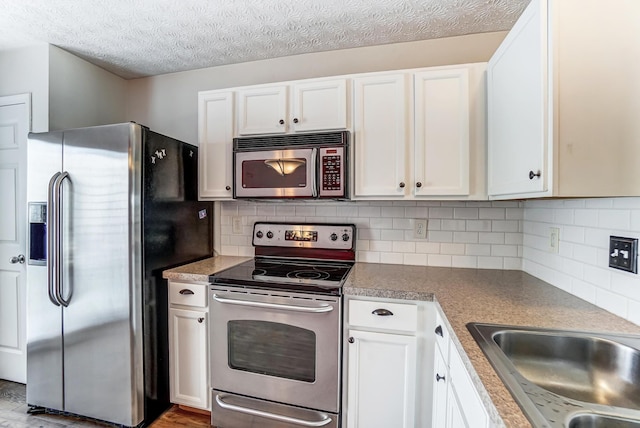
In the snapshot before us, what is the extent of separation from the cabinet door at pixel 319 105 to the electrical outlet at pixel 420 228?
802 millimetres

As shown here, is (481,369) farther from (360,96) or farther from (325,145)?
(360,96)

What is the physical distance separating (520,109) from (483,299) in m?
0.79

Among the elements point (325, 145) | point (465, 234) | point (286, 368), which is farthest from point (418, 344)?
point (325, 145)

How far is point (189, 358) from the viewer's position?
1.86 m

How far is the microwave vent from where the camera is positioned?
183cm

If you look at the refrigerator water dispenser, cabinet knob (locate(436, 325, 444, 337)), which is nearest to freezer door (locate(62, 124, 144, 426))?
the refrigerator water dispenser

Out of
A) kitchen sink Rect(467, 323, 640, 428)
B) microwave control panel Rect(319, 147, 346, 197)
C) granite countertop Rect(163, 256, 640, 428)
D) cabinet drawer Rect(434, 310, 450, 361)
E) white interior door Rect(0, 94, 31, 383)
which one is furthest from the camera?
white interior door Rect(0, 94, 31, 383)

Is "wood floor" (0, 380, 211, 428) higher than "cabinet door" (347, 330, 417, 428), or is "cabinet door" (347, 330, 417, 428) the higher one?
"cabinet door" (347, 330, 417, 428)

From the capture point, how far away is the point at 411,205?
2.08m

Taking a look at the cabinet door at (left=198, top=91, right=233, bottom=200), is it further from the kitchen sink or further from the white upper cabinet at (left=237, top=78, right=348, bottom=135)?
the kitchen sink

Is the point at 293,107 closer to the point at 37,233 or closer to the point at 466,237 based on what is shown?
the point at 466,237

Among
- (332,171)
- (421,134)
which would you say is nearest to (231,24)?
(332,171)

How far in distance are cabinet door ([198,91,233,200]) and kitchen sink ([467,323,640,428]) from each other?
67.8 inches

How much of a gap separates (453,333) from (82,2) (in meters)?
2.40
